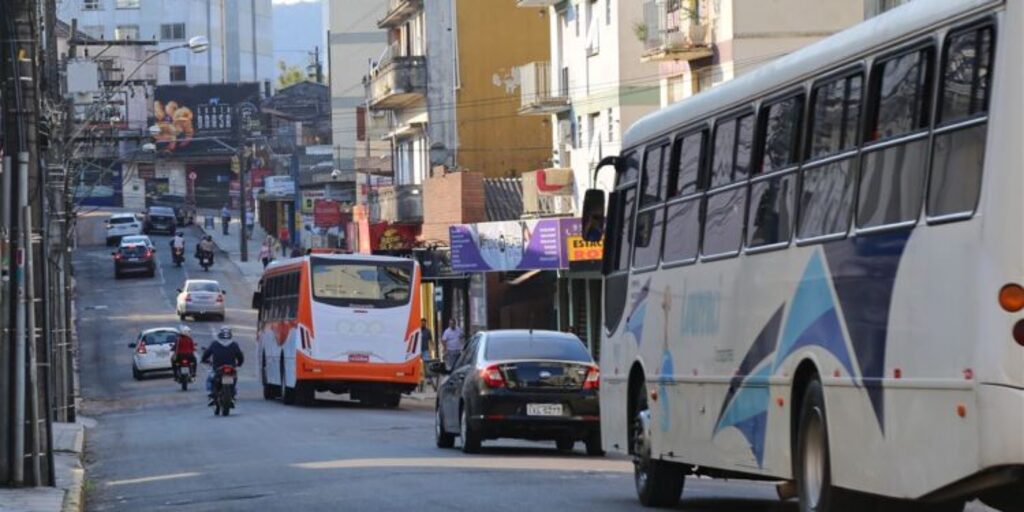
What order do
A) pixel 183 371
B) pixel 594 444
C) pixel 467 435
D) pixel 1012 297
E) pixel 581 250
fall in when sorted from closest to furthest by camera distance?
pixel 1012 297 → pixel 467 435 → pixel 594 444 → pixel 581 250 → pixel 183 371

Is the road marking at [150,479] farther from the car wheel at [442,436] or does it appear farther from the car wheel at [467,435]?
the car wheel at [442,436]

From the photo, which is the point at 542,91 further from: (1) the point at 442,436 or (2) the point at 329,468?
(2) the point at 329,468

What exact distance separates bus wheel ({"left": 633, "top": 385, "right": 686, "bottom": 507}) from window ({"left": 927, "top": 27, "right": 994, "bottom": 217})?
6.86 metres

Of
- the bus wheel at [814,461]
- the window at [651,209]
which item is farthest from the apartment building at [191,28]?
the bus wheel at [814,461]

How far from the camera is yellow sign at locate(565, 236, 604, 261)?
159 ft

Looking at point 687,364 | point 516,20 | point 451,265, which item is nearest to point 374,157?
point 516,20

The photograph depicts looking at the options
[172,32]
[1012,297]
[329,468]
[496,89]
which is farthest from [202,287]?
[172,32]

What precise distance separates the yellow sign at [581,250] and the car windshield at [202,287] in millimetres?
29272

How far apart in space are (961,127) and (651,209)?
7276mm

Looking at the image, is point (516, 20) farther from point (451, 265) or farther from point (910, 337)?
point (910, 337)

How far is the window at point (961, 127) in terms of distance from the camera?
979cm

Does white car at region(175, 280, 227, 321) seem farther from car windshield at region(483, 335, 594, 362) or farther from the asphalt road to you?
car windshield at region(483, 335, 594, 362)

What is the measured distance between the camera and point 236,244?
376 feet

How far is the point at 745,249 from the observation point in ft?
46.2
